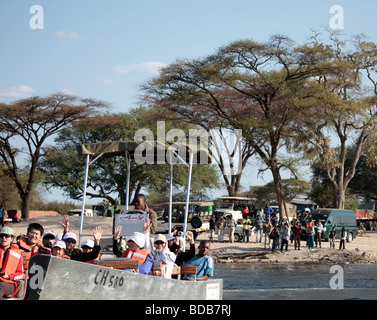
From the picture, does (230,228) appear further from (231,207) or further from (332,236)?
(231,207)

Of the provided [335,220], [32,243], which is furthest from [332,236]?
[32,243]

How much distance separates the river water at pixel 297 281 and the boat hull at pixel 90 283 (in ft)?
29.5

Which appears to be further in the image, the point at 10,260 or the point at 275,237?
the point at 275,237

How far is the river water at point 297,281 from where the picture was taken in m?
20.6

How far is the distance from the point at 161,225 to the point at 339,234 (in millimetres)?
10630

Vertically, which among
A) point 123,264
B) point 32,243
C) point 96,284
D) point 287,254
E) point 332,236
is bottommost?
point 287,254

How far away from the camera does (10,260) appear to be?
10039 mm

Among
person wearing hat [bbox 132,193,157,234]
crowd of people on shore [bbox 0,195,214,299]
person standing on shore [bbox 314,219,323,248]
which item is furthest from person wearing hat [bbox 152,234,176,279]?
person standing on shore [bbox 314,219,323,248]

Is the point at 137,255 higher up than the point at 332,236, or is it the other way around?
the point at 137,255

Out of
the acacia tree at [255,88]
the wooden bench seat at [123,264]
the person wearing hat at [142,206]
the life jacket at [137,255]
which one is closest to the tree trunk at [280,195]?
the acacia tree at [255,88]

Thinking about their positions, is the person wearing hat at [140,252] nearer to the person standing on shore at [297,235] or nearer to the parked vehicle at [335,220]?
the person standing on shore at [297,235]

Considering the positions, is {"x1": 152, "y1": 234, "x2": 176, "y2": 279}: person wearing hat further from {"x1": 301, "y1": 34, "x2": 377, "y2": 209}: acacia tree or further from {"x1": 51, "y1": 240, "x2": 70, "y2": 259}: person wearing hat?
{"x1": 301, "y1": 34, "x2": 377, "y2": 209}: acacia tree

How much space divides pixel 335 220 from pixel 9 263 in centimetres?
2905
